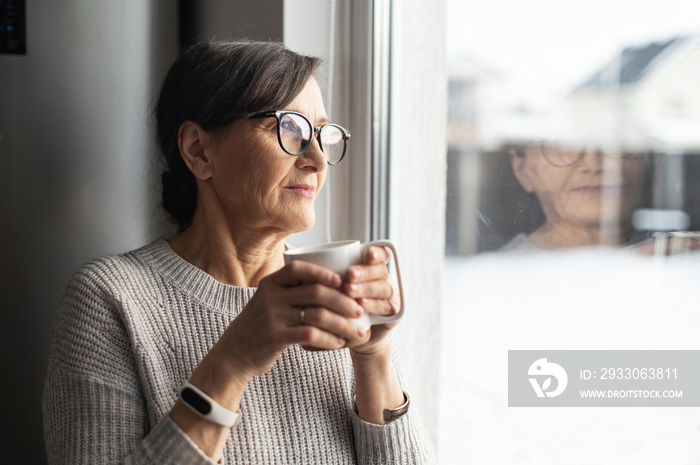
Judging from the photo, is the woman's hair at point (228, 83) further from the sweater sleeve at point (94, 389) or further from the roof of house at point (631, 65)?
the roof of house at point (631, 65)

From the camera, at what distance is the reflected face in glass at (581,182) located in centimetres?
93

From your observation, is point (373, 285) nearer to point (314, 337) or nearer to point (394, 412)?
point (314, 337)

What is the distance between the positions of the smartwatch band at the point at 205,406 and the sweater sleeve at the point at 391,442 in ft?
0.89

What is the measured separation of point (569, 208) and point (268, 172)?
0.51 metres

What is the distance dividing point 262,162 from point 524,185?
1.59 ft

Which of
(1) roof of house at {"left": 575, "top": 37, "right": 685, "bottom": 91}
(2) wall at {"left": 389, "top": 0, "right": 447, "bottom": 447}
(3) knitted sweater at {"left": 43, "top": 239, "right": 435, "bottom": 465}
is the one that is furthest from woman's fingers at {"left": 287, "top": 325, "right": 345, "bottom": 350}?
(2) wall at {"left": 389, "top": 0, "right": 447, "bottom": 447}

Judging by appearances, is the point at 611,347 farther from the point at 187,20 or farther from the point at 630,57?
the point at 187,20

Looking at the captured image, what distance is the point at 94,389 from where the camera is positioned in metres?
0.96

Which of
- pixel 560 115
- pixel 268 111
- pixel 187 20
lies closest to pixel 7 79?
pixel 187 20

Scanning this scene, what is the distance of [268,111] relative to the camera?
105cm

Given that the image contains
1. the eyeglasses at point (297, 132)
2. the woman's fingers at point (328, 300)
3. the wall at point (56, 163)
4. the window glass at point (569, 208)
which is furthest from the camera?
the wall at point (56, 163)

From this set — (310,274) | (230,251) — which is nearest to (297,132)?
(230,251)

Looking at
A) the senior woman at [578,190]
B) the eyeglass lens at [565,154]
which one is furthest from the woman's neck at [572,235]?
the eyeglass lens at [565,154]

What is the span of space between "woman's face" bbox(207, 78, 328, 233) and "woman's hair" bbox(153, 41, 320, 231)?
24 mm
